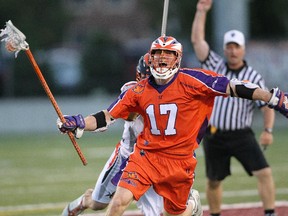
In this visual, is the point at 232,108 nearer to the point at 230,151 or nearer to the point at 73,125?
the point at 230,151

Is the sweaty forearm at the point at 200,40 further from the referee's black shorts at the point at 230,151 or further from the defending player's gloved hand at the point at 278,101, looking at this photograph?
the defending player's gloved hand at the point at 278,101

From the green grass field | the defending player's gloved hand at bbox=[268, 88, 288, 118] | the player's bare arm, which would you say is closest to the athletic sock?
the green grass field

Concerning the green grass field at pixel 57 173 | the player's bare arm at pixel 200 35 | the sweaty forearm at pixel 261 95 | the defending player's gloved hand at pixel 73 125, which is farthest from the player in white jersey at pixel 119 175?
the green grass field at pixel 57 173

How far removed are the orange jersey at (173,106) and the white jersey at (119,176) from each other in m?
0.40

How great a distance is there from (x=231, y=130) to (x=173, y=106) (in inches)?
84.6

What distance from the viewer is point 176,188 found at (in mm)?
7219

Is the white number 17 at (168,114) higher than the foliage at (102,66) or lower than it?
higher

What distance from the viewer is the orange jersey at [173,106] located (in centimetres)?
705

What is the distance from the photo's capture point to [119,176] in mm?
7605

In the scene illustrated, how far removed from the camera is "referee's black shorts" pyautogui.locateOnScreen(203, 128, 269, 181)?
8992 mm

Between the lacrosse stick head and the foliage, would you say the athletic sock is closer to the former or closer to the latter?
the lacrosse stick head

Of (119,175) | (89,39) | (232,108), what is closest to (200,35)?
(232,108)

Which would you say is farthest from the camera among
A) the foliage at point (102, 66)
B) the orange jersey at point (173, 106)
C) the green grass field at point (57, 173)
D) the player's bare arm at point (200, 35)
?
the foliage at point (102, 66)

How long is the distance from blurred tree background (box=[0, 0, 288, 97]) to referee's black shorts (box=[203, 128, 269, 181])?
38.2 ft
